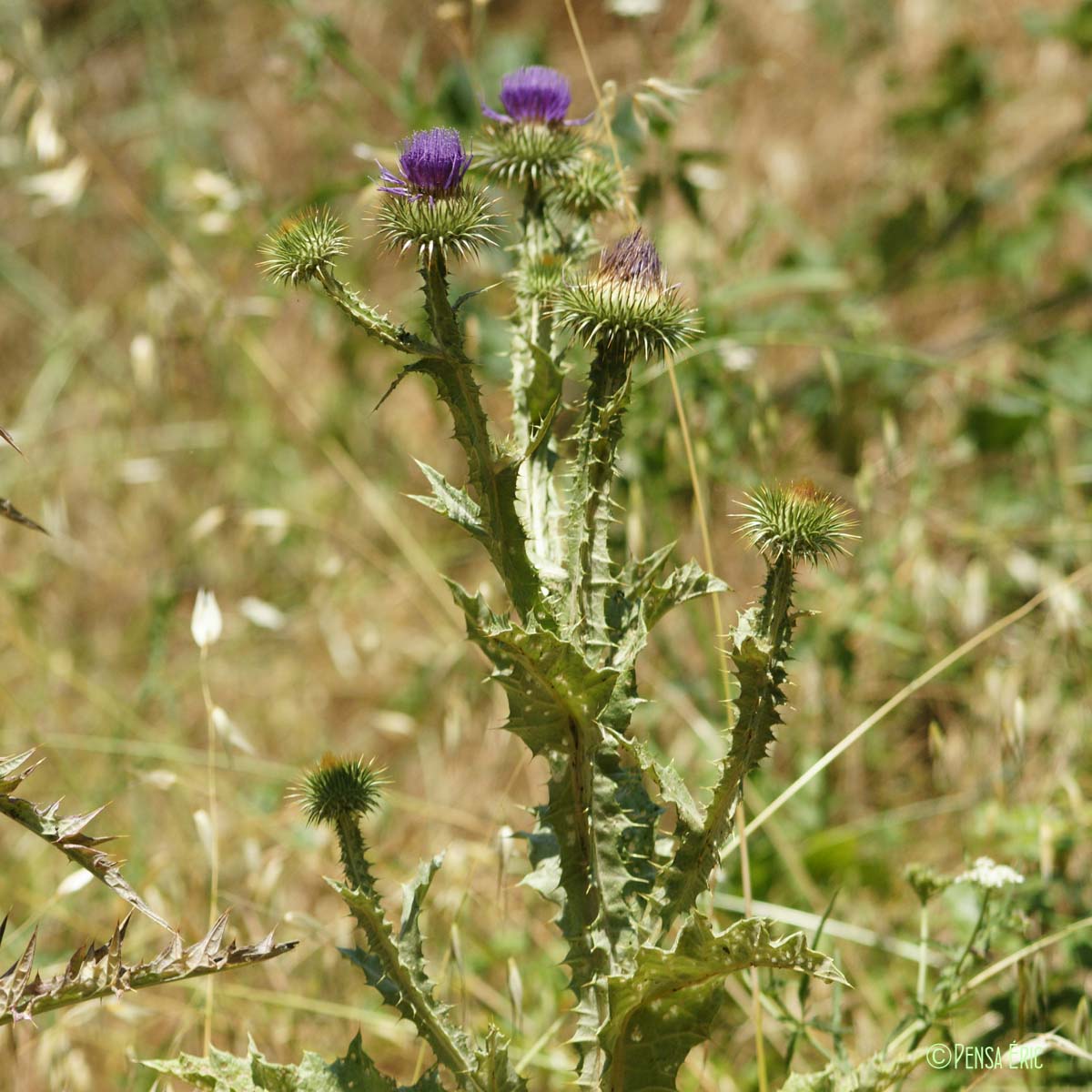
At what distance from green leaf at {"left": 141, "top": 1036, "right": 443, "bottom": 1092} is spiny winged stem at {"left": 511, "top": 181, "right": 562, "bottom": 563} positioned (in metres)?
0.98

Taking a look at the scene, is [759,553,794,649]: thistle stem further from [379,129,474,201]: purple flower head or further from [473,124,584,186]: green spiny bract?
[473,124,584,186]: green spiny bract

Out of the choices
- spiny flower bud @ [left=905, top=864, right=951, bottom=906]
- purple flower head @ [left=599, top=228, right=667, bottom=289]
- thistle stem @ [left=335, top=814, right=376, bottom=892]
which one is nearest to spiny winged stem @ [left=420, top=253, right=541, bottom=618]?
purple flower head @ [left=599, top=228, right=667, bottom=289]

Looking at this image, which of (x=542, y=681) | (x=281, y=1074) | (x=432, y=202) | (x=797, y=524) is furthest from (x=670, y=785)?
(x=432, y=202)

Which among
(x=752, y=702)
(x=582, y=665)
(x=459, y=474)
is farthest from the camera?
(x=459, y=474)

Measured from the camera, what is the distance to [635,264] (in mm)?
2068

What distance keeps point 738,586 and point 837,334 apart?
110 cm

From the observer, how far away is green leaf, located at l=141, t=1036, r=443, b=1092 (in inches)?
78.0

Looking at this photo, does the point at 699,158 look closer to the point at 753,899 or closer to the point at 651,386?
the point at 651,386

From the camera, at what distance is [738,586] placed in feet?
15.6

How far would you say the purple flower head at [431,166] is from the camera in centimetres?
198

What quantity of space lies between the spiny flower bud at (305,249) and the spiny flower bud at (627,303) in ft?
1.32

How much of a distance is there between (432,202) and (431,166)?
0.21ft

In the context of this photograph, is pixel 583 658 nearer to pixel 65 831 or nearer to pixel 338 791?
pixel 338 791

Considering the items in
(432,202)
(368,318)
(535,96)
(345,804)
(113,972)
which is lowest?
(113,972)
